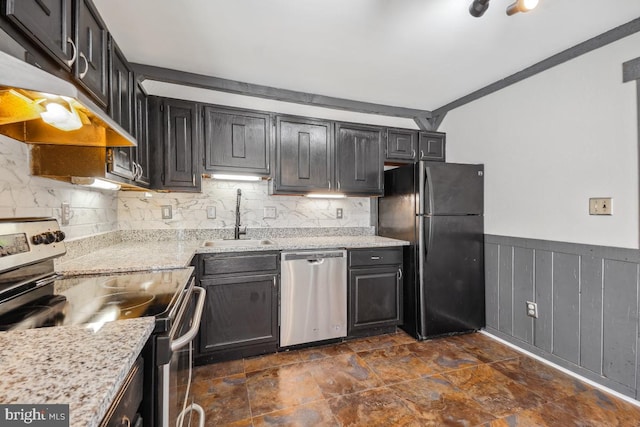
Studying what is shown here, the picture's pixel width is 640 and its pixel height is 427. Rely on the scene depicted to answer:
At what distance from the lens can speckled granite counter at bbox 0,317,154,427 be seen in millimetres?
473

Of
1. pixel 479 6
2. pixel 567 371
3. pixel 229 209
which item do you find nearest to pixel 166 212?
pixel 229 209

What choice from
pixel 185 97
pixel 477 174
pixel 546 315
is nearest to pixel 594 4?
pixel 477 174

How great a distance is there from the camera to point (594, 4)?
170cm

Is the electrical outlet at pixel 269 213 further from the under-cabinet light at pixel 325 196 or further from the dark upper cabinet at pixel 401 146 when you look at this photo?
the dark upper cabinet at pixel 401 146

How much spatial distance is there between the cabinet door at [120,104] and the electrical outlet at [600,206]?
310 cm

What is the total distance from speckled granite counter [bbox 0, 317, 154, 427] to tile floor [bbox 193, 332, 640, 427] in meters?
1.22

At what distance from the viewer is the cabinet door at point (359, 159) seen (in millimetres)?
2867

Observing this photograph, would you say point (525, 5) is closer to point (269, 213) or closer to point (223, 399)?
point (269, 213)

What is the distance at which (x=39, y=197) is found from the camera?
147 centimetres

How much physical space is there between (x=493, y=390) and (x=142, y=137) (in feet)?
10.2

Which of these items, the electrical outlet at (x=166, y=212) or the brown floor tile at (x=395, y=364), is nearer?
the brown floor tile at (x=395, y=364)

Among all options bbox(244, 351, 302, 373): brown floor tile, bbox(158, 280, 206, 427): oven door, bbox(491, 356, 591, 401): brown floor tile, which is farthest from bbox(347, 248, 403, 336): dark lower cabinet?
bbox(158, 280, 206, 427): oven door

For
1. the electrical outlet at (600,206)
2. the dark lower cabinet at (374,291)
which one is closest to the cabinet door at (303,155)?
the dark lower cabinet at (374,291)

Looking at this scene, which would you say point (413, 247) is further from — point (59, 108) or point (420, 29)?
point (59, 108)
